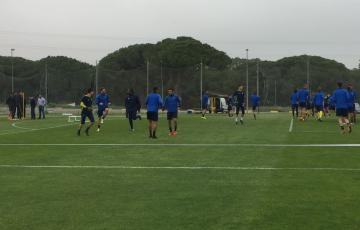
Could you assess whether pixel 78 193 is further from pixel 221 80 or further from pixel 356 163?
pixel 221 80

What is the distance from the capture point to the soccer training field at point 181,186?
24.2ft

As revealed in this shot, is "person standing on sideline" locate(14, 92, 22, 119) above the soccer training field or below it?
above

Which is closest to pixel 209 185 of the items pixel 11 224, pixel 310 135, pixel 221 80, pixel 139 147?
pixel 11 224

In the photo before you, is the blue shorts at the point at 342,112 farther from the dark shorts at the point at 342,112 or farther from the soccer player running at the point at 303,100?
the soccer player running at the point at 303,100

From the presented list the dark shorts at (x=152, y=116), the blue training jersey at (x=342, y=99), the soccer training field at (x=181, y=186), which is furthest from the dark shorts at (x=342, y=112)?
the dark shorts at (x=152, y=116)

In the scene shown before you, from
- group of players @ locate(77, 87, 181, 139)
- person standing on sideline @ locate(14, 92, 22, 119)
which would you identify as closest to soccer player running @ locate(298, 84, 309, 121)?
group of players @ locate(77, 87, 181, 139)

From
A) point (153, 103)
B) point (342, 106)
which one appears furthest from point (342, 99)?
point (153, 103)

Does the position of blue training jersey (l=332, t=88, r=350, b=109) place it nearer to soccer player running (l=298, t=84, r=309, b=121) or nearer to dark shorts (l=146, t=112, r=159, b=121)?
dark shorts (l=146, t=112, r=159, b=121)

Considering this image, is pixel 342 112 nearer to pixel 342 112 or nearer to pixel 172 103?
pixel 342 112

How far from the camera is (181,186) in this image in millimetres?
9836

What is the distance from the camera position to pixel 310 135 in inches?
829

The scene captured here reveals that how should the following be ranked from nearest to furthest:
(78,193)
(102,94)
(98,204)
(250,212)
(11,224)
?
(11,224)
(250,212)
(98,204)
(78,193)
(102,94)

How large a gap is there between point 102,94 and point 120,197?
18359 mm

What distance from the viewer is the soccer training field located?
7.37 m
